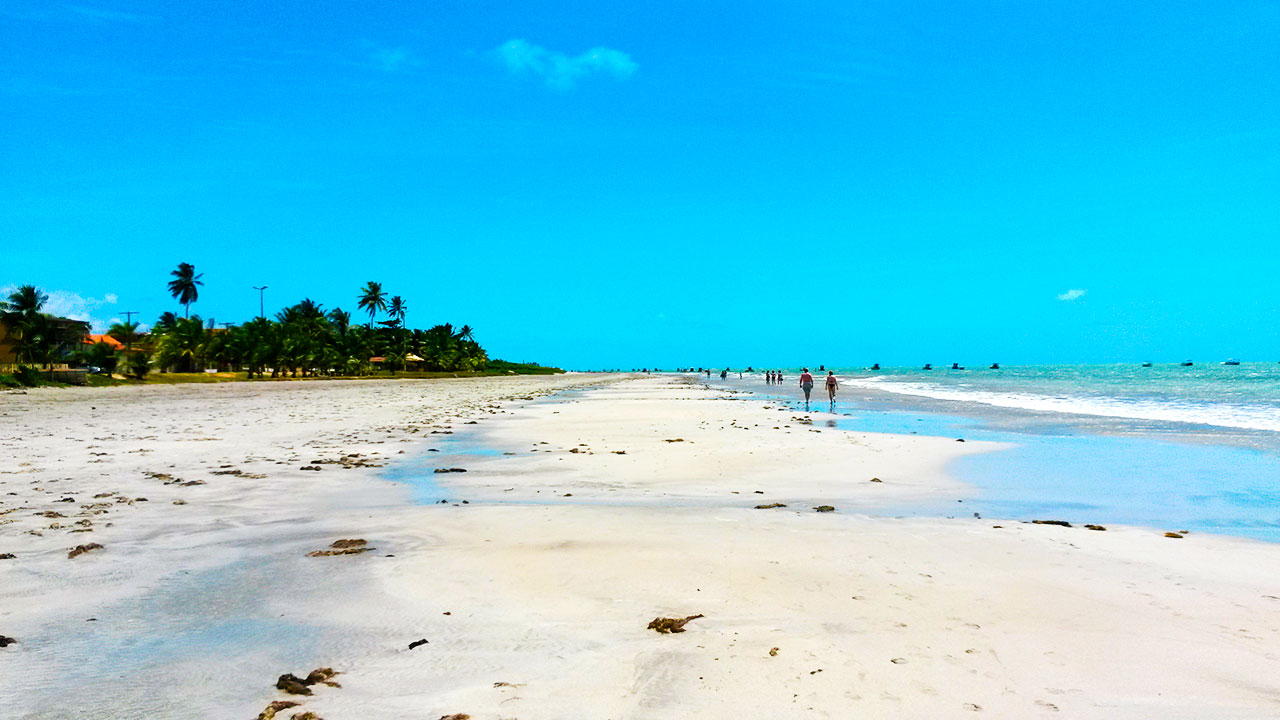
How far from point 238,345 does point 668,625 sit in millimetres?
88283

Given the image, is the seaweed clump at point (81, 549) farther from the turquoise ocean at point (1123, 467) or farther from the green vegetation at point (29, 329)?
the green vegetation at point (29, 329)

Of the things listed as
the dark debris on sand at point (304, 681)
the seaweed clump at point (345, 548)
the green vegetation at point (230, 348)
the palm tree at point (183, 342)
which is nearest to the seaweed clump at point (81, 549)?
the seaweed clump at point (345, 548)

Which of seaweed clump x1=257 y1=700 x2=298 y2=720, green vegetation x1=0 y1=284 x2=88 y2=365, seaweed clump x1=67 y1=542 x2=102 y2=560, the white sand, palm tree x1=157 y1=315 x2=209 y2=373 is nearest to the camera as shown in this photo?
seaweed clump x1=257 y1=700 x2=298 y2=720

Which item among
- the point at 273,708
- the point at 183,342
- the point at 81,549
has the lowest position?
the point at 273,708

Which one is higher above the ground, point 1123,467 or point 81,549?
point 81,549

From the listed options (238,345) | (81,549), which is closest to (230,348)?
(238,345)

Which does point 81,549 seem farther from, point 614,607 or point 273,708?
point 614,607

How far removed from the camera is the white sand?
13.1ft

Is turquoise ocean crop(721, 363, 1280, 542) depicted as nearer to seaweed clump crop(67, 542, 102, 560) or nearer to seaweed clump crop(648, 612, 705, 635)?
seaweed clump crop(648, 612, 705, 635)

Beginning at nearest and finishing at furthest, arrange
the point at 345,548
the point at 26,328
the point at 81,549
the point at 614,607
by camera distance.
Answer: the point at 614,607, the point at 81,549, the point at 345,548, the point at 26,328

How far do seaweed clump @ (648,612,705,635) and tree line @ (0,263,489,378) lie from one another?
67715mm

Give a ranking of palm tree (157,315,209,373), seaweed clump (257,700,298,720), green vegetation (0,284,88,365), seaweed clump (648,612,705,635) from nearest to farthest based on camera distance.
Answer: seaweed clump (257,700,298,720) < seaweed clump (648,612,705,635) < green vegetation (0,284,88,365) < palm tree (157,315,209,373)

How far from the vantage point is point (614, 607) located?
18.1 feet

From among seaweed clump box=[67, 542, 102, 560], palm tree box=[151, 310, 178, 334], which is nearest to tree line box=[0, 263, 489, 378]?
palm tree box=[151, 310, 178, 334]
